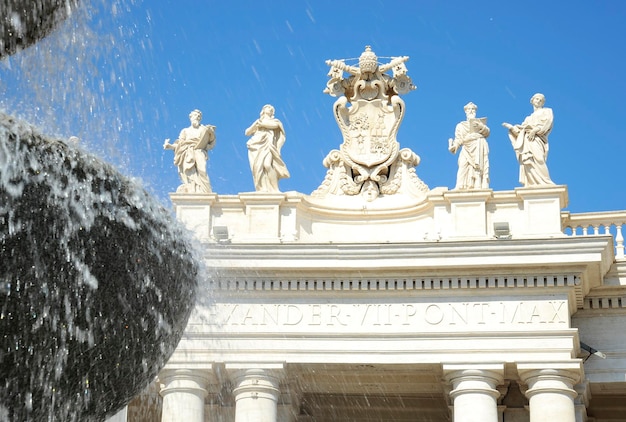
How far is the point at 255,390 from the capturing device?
23.0 metres

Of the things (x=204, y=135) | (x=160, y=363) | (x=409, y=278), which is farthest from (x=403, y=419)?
(x=160, y=363)

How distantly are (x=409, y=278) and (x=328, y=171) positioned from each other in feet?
12.6

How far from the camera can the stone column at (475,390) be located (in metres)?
22.4

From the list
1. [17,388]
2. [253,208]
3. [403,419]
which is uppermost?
[253,208]

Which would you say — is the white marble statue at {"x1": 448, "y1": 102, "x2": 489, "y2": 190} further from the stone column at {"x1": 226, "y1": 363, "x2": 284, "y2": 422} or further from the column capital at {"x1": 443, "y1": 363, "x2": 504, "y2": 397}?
the stone column at {"x1": 226, "y1": 363, "x2": 284, "y2": 422}

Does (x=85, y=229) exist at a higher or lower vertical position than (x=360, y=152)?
lower

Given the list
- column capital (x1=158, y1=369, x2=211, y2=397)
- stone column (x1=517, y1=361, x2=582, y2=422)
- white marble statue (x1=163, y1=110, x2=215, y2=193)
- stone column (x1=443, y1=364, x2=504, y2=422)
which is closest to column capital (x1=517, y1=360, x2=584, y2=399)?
stone column (x1=517, y1=361, x2=582, y2=422)

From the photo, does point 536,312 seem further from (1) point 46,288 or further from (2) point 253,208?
(1) point 46,288

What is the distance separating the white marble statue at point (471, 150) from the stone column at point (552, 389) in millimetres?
3831

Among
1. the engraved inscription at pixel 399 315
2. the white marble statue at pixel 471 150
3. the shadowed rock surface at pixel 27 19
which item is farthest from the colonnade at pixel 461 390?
the shadowed rock surface at pixel 27 19

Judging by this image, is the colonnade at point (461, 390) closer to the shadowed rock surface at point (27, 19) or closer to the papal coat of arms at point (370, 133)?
the papal coat of arms at point (370, 133)

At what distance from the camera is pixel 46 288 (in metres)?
7.52

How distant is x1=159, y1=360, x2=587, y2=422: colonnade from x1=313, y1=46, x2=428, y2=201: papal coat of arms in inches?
167

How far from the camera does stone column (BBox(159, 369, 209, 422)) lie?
74.6 feet
